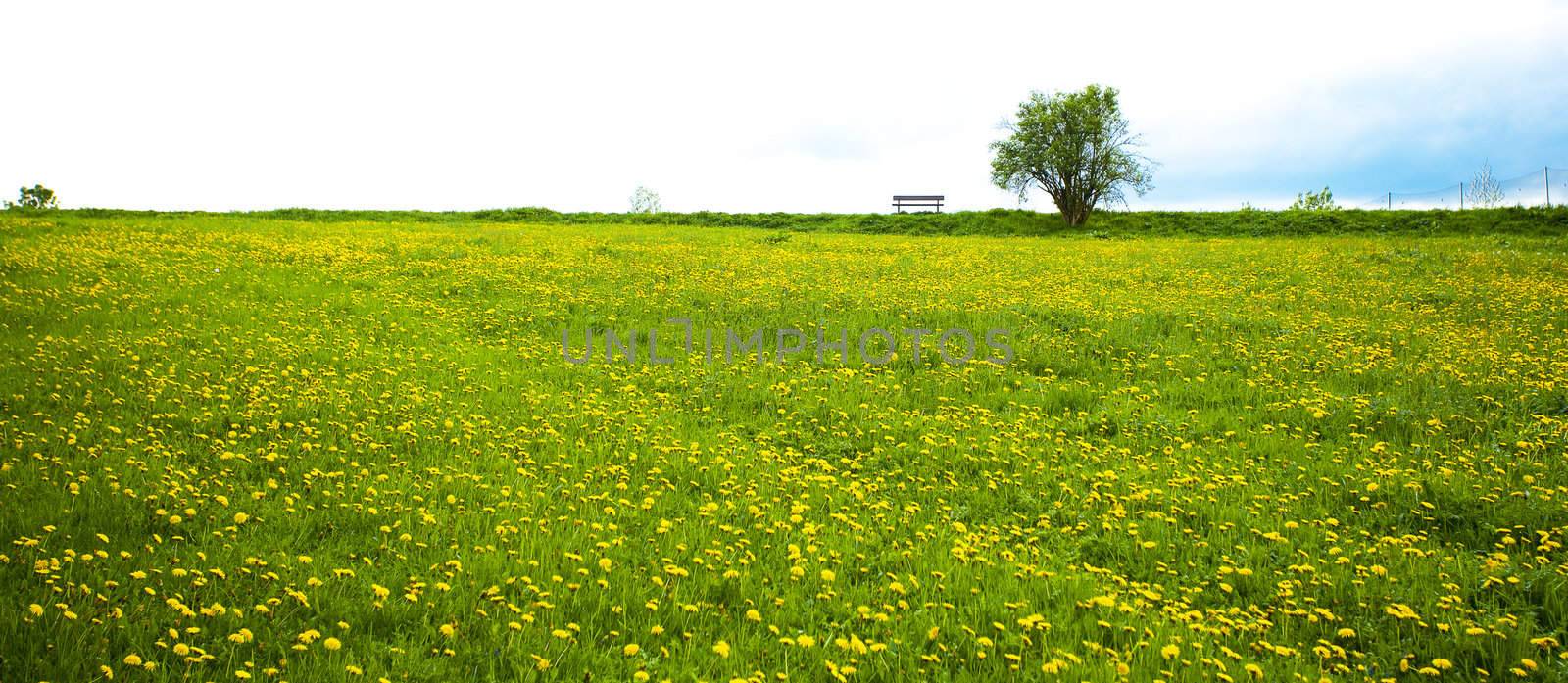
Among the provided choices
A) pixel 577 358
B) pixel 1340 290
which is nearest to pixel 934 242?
pixel 1340 290

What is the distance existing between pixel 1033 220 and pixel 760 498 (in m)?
38.7

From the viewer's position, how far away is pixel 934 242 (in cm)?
3238

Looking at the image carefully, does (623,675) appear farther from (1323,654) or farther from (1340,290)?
(1340,290)

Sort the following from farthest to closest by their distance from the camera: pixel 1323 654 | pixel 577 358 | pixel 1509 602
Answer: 1. pixel 577 358
2. pixel 1509 602
3. pixel 1323 654

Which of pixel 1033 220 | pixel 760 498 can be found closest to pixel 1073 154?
pixel 1033 220

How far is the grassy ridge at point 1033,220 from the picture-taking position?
33344 mm

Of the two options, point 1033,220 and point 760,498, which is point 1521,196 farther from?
point 760,498

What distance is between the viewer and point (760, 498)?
6828mm

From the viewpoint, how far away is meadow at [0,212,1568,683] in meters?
4.54

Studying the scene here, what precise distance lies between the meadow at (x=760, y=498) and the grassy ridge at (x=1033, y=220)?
23.3 metres

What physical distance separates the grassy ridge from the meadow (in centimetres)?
2327

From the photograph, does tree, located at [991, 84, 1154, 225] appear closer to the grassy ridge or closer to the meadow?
the grassy ridge

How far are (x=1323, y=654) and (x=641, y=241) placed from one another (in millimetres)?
25849

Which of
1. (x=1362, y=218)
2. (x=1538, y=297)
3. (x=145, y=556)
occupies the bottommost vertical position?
(x=145, y=556)
